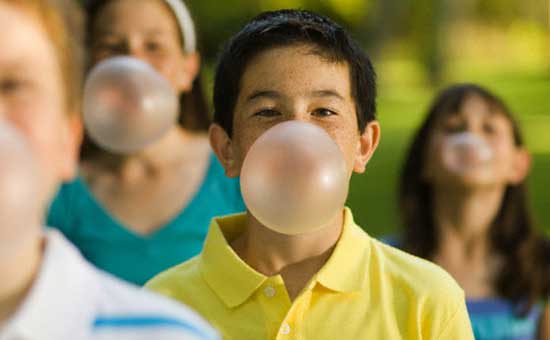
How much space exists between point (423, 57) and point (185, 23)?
18646 mm

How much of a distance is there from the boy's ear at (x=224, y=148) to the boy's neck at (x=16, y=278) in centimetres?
98

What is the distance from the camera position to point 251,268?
224cm

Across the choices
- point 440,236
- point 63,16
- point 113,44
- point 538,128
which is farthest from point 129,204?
point 538,128

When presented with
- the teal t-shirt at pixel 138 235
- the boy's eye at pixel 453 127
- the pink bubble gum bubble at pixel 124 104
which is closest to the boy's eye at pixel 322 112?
the pink bubble gum bubble at pixel 124 104

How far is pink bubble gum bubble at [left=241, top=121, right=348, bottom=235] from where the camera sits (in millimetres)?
1847

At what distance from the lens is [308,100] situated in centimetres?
217

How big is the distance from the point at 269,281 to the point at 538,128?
49.1 ft

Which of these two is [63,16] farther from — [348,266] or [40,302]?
[348,266]

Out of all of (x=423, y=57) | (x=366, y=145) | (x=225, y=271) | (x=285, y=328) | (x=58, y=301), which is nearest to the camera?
(x=58, y=301)

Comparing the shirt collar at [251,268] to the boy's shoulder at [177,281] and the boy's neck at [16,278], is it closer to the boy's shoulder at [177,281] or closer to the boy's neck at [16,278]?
the boy's shoulder at [177,281]

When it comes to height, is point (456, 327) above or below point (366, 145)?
below

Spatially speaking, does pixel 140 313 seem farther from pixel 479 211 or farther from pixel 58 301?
pixel 479 211

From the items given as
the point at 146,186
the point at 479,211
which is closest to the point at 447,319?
the point at 146,186

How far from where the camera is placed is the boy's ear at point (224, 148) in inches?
94.3
